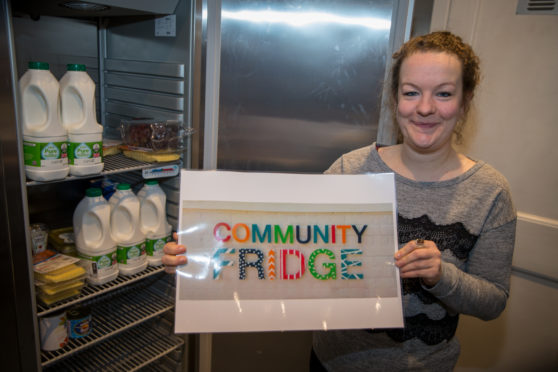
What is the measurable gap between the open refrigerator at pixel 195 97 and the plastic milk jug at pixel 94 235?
7cm

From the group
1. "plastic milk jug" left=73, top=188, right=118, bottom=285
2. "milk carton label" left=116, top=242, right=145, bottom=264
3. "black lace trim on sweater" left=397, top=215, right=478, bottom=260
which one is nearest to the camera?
"black lace trim on sweater" left=397, top=215, right=478, bottom=260

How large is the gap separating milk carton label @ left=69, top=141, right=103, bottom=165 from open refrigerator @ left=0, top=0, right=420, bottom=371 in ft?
0.23

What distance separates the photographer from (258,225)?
2.96 ft

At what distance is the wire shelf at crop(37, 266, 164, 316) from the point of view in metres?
1.23

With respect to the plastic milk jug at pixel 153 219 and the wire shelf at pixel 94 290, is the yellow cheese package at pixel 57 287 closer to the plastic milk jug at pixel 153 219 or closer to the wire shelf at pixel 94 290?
the wire shelf at pixel 94 290

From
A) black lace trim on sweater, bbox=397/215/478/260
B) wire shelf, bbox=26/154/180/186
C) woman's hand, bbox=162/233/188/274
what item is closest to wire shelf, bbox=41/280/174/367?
wire shelf, bbox=26/154/180/186

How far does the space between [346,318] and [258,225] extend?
0.92 ft

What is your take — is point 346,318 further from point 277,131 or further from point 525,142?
point 525,142

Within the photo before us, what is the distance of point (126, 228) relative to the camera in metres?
1.44

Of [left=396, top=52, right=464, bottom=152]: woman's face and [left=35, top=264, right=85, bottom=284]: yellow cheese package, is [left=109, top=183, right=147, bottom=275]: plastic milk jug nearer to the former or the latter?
[left=35, top=264, right=85, bottom=284]: yellow cheese package

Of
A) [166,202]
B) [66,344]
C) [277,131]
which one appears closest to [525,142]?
[277,131]

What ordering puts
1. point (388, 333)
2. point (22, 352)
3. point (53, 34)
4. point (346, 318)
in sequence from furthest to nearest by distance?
point (53, 34), point (22, 352), point (388, 333), point (346, 318)

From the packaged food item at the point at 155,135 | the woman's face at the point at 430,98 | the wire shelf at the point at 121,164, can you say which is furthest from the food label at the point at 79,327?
the woman's face at the point at 430,98

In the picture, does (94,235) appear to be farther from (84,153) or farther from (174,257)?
(174,257)
